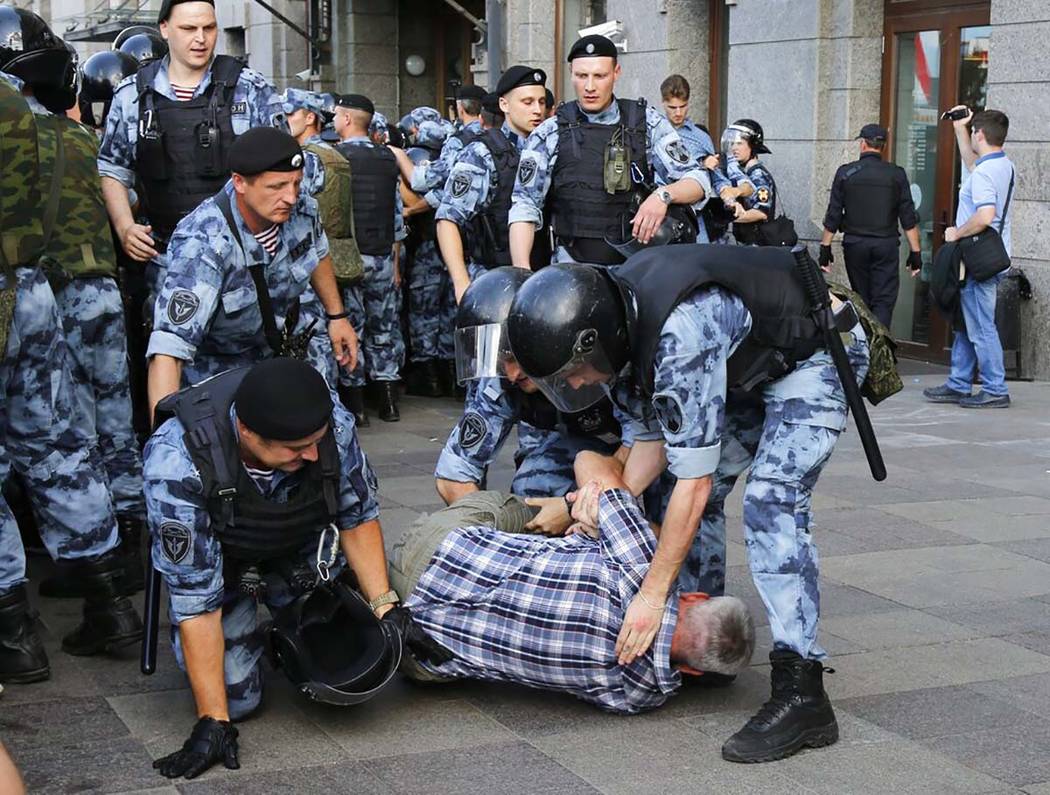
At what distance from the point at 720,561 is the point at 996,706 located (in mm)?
951

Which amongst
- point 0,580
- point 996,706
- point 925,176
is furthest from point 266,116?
point 925,176

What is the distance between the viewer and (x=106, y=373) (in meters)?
5.86

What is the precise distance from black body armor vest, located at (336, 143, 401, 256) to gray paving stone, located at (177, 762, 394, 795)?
5.97 m

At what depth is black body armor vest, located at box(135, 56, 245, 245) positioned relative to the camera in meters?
5.93

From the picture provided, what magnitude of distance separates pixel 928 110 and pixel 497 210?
5.34 m

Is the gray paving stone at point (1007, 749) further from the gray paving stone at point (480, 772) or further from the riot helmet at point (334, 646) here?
the riot helmet at point (334, 646)

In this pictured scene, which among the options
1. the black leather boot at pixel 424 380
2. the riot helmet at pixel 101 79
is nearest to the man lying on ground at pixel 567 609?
the riot helmet at pixel 101 79

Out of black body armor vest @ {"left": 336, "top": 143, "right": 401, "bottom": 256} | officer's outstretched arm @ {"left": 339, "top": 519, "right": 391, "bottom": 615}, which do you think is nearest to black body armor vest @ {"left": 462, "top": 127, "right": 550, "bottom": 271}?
black body armor vest @ {"left": 336, "top": 143, "right": 401, "bottom": 256}

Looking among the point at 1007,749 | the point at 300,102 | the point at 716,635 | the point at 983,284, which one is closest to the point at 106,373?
the point at 716,635

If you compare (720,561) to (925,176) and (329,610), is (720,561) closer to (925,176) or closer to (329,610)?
(329,610)

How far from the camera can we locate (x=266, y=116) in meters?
6.06

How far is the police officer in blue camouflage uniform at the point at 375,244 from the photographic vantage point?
9.68 meters

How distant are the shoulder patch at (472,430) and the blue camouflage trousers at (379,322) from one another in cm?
470

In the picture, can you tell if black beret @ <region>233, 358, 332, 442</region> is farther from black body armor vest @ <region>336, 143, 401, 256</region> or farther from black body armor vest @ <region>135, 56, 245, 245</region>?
black body armor vest @ <region>336, 143, 401, 256</region>
